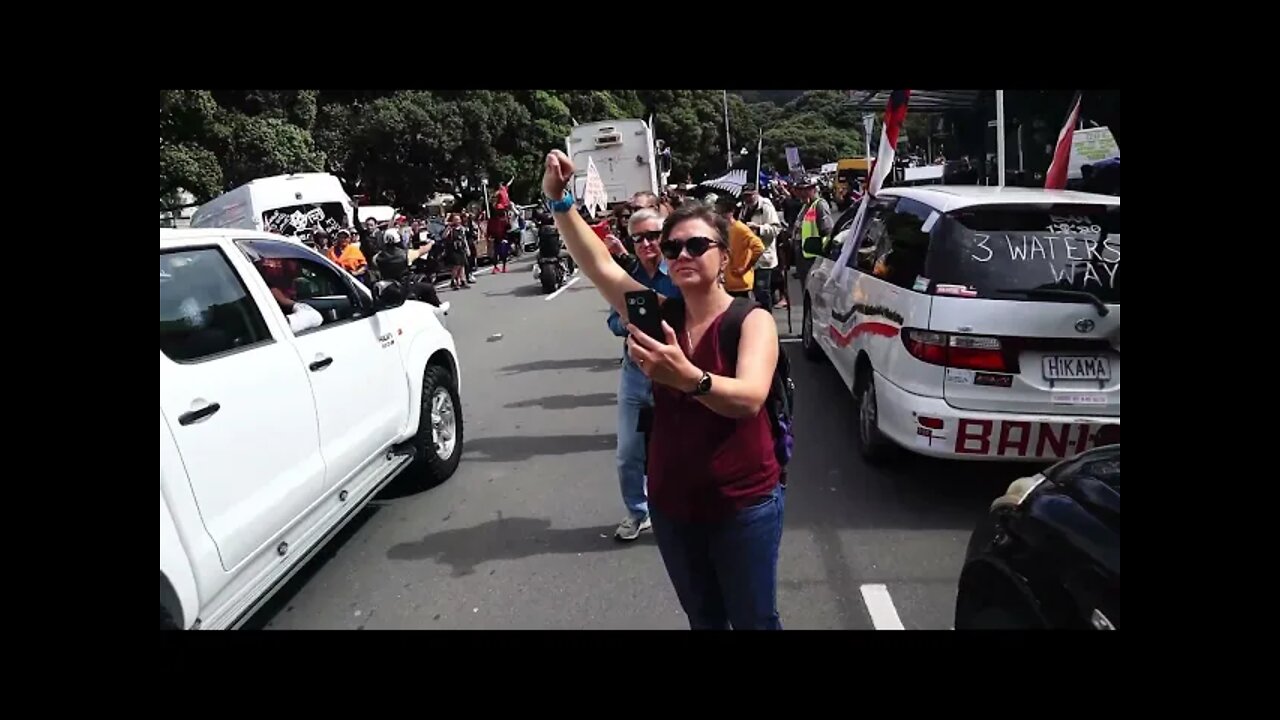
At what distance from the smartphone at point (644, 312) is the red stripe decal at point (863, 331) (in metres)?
2.52

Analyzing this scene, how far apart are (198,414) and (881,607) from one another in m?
2.72

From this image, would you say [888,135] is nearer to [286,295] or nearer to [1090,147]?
[286,295]

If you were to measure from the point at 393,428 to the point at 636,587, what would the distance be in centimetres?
169

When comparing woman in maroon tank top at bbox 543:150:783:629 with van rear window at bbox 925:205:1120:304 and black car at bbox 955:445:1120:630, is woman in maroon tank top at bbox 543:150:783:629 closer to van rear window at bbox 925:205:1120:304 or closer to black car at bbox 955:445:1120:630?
black car at bbox 955:445:1120:630

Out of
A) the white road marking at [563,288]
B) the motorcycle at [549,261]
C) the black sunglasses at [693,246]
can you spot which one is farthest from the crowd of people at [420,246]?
the black sunglasses at [693,246]

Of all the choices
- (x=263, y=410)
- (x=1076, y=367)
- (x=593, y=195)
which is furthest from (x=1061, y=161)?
(x=263, y=410)

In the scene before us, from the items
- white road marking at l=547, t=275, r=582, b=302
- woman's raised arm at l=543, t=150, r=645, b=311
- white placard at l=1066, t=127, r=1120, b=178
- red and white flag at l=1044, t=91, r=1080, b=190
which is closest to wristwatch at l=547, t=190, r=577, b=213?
woman's raised arm at l=543, t=150, r=645, b=311

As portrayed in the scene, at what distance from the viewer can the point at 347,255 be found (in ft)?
39.1

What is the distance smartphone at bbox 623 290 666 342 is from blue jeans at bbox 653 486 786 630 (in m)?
0.55

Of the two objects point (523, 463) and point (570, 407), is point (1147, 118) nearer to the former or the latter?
point (523, 463)

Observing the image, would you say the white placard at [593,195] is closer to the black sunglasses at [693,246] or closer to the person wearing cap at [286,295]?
the person wearing cap at [286,295]

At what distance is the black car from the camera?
182 cm

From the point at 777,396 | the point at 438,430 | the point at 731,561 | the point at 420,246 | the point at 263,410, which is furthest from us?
the point at 420,246

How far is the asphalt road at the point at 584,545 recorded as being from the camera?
11.3 feet
